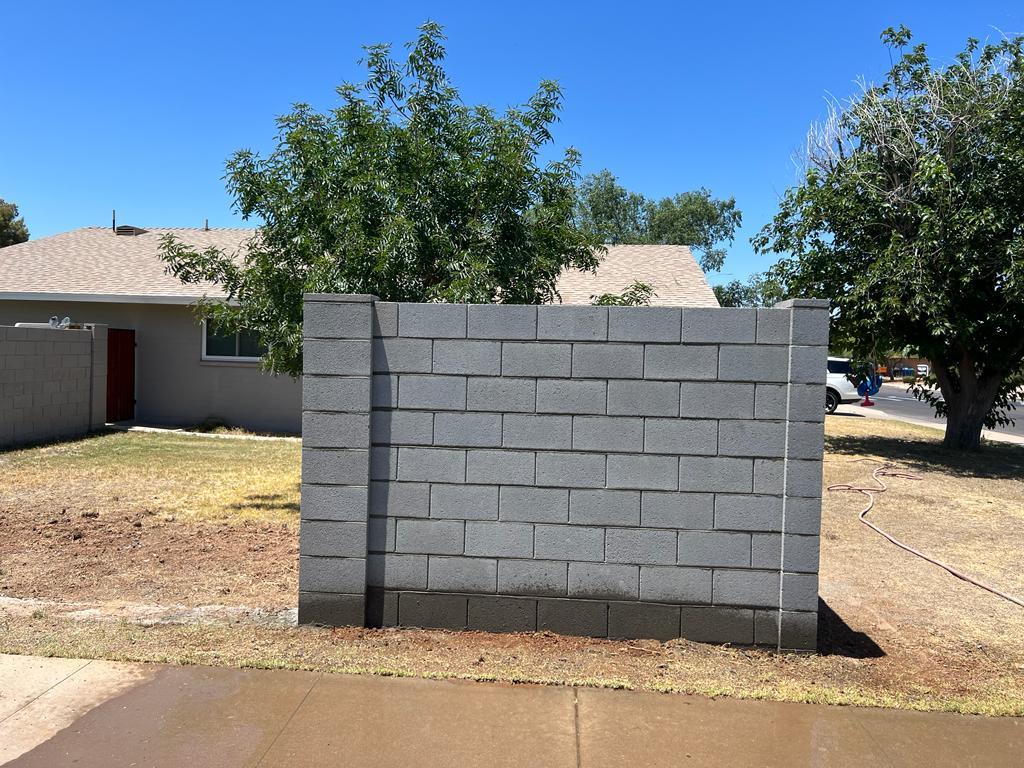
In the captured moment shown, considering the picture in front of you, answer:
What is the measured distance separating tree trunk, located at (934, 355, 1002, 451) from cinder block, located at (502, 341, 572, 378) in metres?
13.0

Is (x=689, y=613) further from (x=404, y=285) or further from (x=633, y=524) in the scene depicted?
(x=404, y=285)

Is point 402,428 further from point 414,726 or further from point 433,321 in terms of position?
point 414,726

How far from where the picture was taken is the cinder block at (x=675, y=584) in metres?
5.12

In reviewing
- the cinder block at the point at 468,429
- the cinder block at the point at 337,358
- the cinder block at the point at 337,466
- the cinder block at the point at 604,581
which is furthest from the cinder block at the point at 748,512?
the cinder block at the point at 337,358

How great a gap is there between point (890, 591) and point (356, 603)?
416 centimetres

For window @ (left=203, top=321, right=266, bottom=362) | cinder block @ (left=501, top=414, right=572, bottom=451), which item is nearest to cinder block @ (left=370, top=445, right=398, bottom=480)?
Answer: cinder block @ (left=501, top=414, right=572, bottom=451)

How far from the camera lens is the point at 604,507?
5.13 meters

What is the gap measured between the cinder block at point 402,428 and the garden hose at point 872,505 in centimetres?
459

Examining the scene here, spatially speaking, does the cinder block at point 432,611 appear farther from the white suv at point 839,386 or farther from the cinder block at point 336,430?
the white suv at point 839,386

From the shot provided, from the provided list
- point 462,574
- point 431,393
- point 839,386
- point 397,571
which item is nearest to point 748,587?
point 462,574

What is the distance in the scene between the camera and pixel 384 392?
5207 millimetres

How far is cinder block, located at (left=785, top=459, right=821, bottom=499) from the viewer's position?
16.3 ft

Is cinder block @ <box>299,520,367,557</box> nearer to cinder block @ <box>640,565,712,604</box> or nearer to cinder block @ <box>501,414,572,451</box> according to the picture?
cinder block @ <box>501,414,572,451</box>

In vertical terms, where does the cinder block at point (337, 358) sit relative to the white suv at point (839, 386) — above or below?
above
